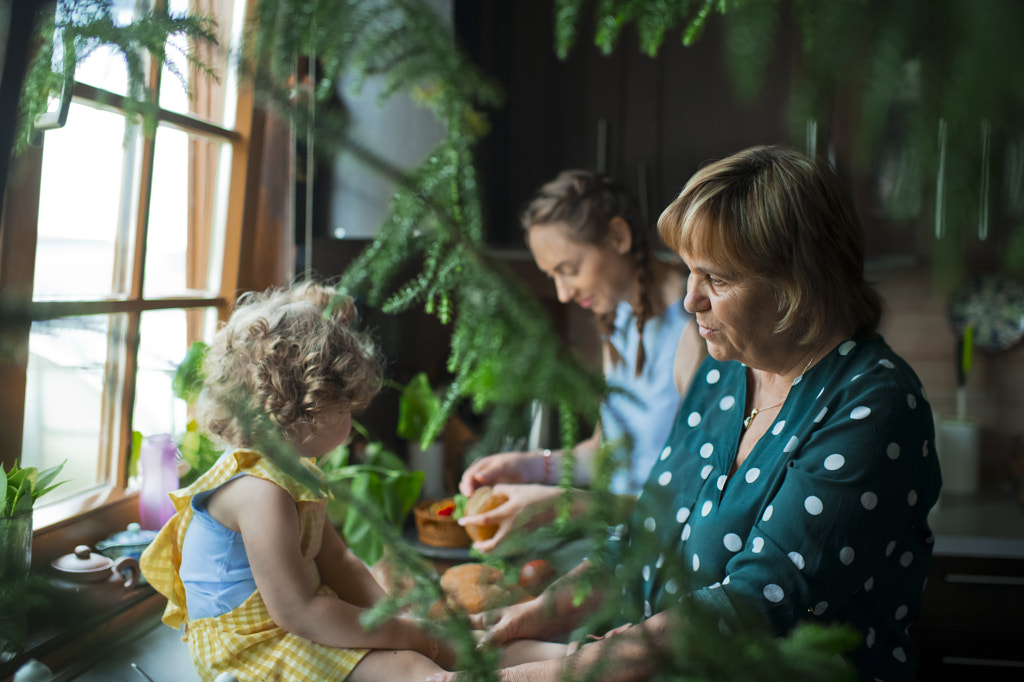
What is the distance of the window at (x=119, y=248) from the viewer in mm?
1182

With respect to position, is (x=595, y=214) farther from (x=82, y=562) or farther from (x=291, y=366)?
(x=82, y=562)

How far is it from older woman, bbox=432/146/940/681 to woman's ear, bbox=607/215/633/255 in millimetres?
650

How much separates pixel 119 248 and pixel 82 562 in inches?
24.5

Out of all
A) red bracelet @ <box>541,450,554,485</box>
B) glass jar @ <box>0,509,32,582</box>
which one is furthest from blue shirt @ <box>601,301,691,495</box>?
glass jar @ <box>0,509,32,582</box>

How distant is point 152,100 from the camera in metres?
0.47

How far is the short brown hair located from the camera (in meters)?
0.88

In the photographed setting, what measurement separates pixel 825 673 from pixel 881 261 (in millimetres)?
2015

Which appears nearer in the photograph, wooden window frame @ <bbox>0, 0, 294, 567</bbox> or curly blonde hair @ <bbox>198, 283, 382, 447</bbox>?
wooden window frame @ <bbox>0, 0, 294, 567</bbox>

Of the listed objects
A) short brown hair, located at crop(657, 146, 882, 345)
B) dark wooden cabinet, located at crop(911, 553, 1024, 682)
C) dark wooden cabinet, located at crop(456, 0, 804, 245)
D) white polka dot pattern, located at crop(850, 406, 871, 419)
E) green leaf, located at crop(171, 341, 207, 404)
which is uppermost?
dark wooden cabinet, located at crop(456, 0, 804, 245)

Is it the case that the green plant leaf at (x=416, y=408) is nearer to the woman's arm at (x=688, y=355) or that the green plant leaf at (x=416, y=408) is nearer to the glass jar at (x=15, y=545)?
→ the woman's arm at (x=688, y=355)

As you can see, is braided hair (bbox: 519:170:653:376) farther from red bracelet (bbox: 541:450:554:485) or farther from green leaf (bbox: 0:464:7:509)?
green leaf (bbox: 0:464:7:509)

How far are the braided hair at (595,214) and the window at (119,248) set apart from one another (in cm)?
68

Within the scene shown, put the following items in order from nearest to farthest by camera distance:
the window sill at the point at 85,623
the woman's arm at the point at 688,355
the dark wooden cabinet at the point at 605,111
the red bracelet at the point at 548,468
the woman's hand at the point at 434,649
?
the window sill at the point at 85,623 → the woman's hand at the point at 434,649 → the woman's arm at the point at 688,355 → the red bracelet at the point at 548,468 → the dark wooden cabinet at the point at 605,111

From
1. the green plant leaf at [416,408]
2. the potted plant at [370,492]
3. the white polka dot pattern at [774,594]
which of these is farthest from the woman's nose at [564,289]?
the white polka dot pattern at [774,594]
